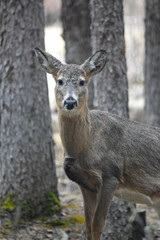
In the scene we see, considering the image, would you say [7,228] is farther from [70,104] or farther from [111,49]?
[111,49]

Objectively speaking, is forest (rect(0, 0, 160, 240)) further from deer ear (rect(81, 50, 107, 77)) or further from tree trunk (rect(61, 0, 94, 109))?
tree trunk (rect(61, 0, 94, 109))

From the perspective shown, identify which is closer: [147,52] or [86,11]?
[86,11]

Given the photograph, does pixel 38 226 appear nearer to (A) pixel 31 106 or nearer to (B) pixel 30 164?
(B) pixel 30 164

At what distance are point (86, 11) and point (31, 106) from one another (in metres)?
4.56

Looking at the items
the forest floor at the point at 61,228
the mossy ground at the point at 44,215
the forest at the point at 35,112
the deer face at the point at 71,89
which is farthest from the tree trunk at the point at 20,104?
the deer face at the point at 71,89

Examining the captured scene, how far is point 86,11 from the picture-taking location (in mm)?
10805

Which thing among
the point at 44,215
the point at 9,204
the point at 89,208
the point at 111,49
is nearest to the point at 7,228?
the point at 9,204

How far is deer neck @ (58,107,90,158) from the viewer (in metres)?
5.85

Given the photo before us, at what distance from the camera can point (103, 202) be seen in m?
5.89

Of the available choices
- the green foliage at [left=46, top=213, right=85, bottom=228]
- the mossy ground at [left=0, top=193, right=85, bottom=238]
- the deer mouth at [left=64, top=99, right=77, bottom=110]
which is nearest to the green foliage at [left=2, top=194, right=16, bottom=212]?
the mossy ground at [left=0, top=193, right=85, bottom=238]

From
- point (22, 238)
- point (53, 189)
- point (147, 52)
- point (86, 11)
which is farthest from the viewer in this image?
point (147, 52)

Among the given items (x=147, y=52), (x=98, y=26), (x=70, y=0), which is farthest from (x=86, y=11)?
(x=98, y=26)

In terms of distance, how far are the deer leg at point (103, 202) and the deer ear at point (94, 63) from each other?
5.33 ft

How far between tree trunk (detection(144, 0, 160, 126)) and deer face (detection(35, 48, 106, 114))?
20.8ft
